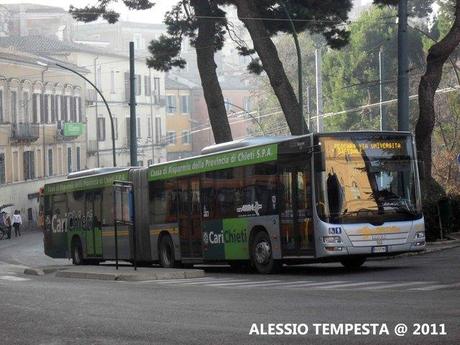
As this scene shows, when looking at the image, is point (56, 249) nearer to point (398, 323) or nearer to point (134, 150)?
point (134, 150)

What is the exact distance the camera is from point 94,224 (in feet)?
119

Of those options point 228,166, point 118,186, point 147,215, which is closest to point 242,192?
point 228,166

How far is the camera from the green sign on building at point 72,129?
87.3 metres

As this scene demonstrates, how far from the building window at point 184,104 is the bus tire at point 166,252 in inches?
3313

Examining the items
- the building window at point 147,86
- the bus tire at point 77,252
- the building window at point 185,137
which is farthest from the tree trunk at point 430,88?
the building window at point 185,137

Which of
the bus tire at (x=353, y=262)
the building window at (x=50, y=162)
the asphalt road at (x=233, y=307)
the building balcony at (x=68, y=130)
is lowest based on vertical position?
the asphalt road at (x=233, y=307)

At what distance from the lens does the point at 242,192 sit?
26922 mm

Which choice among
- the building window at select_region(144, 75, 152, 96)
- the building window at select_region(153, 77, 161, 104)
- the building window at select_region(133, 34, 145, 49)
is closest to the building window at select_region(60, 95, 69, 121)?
the building window at select_region(144, 75, 152, 96)

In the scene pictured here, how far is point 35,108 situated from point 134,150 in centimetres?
3456

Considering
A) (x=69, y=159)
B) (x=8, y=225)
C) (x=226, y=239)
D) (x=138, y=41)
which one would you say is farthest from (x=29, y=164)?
(x=138, y=41)

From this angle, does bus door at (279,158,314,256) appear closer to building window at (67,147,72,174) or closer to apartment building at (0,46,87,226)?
apartment building at (0,46,87,226)

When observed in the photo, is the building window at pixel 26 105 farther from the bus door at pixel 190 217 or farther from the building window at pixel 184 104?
the bus door at pixel 190 217

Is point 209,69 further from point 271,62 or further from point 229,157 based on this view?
point 229,157

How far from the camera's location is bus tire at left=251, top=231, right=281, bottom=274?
85.5 feet
